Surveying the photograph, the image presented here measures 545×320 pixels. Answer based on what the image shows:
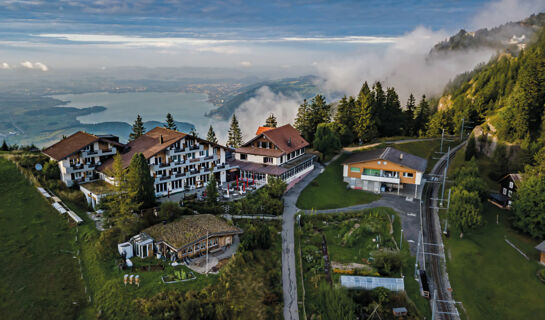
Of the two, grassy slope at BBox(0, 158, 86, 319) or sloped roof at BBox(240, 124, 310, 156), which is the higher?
sloped roof at BBox(240, 124, 310, 156)

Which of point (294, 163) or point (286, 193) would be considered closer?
point (286, 193)

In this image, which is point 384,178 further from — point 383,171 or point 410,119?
point 410,119

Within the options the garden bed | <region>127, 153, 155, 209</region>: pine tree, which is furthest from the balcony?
the garden bed

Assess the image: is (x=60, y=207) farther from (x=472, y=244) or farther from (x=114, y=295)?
(x=472, y=244)

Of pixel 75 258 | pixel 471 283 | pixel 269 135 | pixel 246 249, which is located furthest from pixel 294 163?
pixel 75 258

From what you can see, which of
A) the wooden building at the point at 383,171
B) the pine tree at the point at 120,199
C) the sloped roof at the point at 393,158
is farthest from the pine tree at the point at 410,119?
the pine tree at the point at 120,199

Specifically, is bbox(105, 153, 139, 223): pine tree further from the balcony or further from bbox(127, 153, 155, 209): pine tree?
the balcony
